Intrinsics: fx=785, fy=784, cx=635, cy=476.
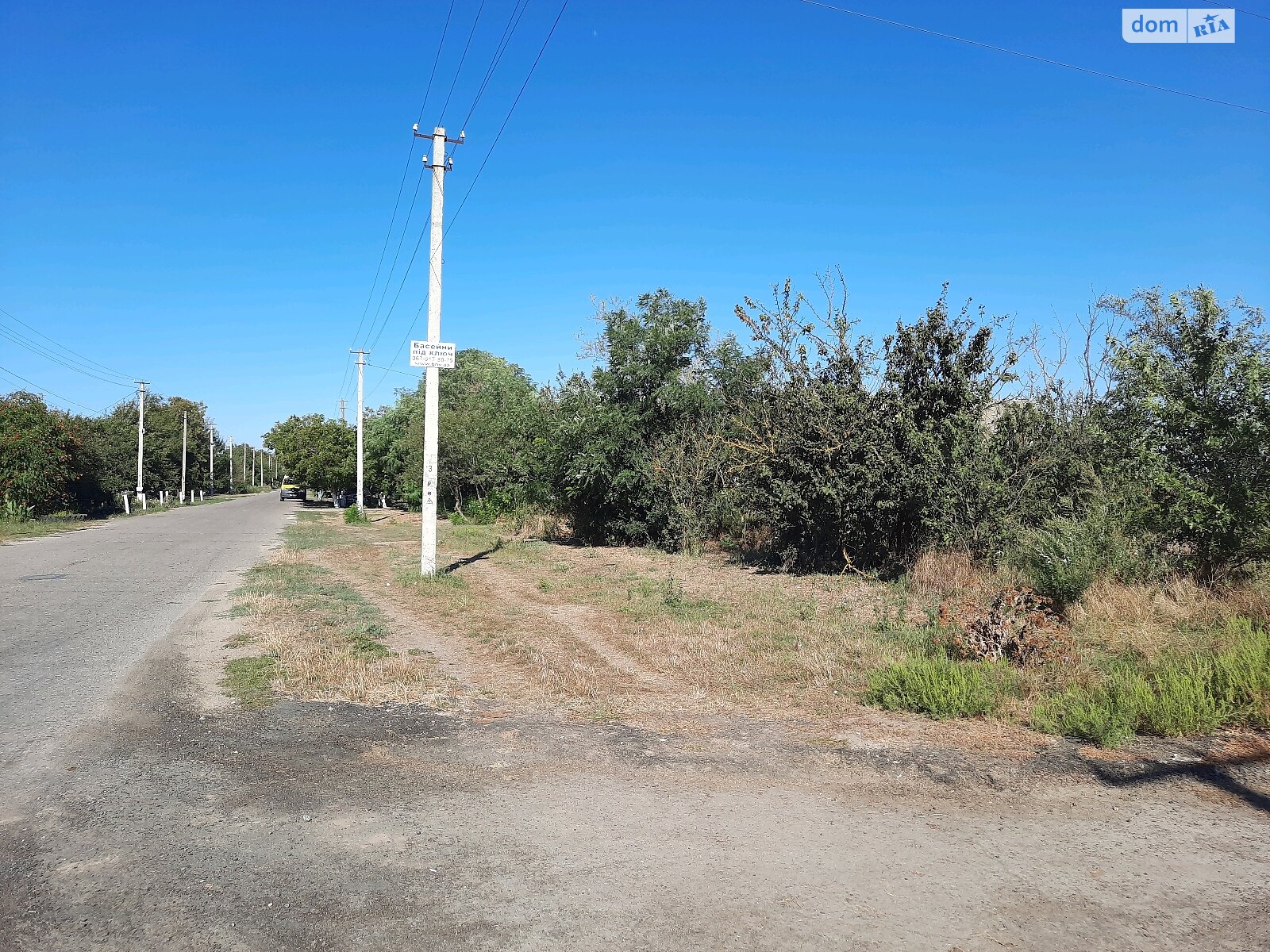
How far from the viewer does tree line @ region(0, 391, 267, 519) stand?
32188 mm

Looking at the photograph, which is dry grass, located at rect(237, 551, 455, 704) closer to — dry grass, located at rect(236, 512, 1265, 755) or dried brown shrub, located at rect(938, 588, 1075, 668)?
dry grass, located at rect(236, 512, 1265, 755)

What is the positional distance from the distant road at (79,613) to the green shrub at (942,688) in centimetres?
619

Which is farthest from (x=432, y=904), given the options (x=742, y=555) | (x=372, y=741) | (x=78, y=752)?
(x=742, y=555)

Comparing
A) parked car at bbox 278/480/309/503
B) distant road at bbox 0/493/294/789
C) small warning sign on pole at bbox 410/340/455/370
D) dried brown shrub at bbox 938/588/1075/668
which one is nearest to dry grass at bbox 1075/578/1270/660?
dried brown shrub at bbox 938/588/1075/668

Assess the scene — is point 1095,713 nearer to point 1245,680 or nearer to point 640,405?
point 1245,680

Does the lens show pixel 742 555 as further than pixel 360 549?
No

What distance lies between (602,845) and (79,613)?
1000cm

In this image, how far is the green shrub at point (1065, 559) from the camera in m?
8.93

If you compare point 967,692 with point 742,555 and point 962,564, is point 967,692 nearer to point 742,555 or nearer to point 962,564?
point 962,564

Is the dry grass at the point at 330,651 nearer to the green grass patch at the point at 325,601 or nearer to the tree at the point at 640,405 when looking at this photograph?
the green grass patch at the point at 325,601

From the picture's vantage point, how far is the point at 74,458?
117ft

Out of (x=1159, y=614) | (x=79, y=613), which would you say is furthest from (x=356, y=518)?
(x=1159, y=614)

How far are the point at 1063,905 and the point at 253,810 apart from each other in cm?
417

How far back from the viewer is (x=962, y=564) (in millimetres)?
11570
